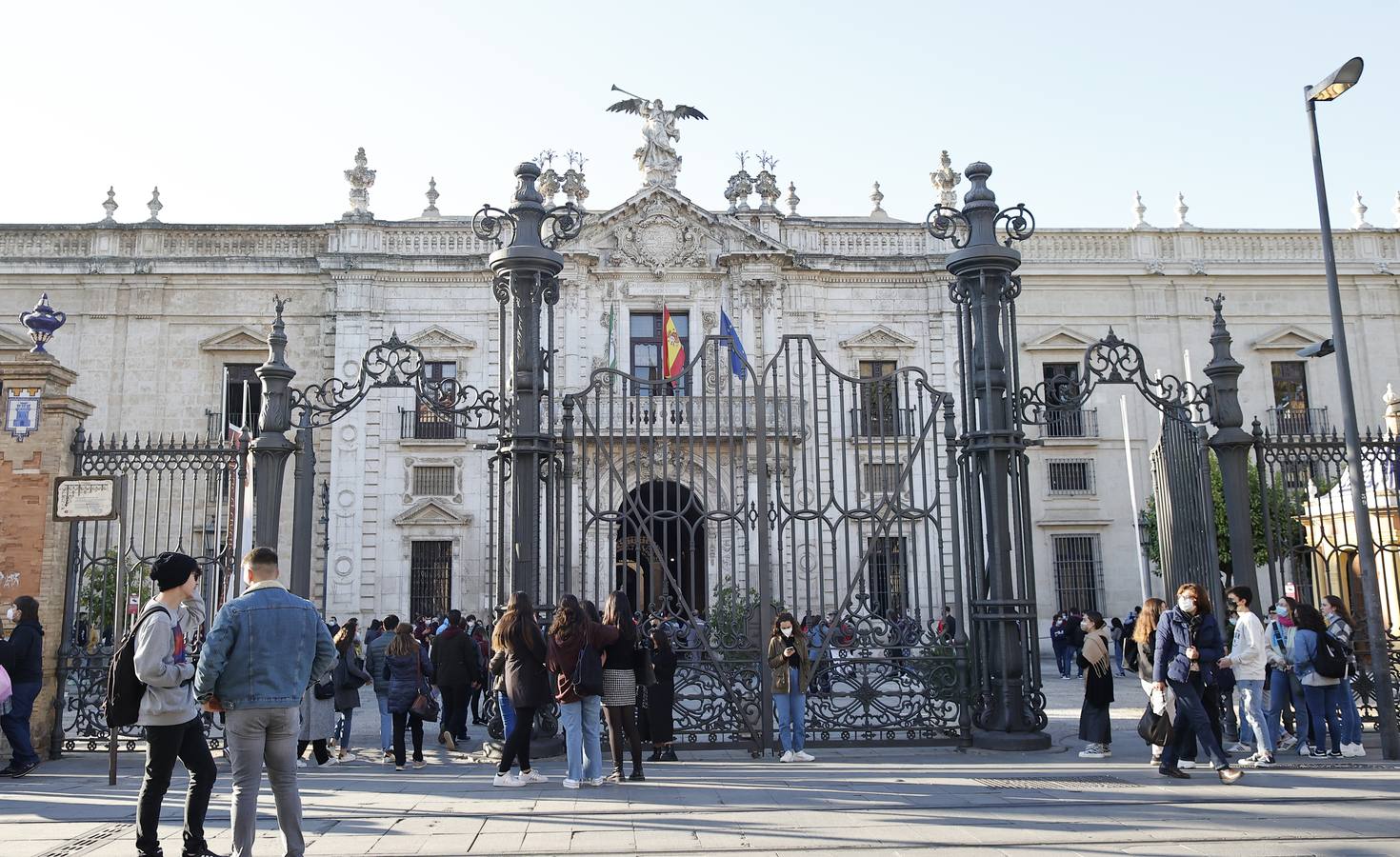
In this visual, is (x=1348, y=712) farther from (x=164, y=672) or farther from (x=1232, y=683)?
(x=164, y=672)

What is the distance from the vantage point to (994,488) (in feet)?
32.2

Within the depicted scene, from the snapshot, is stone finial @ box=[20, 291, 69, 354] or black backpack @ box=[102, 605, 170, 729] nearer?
black backpack @ box=[102, 605, 170, 729]

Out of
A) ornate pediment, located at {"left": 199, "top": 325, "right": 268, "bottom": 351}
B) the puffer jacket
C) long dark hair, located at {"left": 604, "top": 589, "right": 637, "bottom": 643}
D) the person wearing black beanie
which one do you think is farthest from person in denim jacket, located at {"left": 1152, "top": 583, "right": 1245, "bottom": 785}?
ornate pediment, located at {"left": 199, "top": 325, "right": 268, "bottom": 351}

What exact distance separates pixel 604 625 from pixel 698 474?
15.1 metres

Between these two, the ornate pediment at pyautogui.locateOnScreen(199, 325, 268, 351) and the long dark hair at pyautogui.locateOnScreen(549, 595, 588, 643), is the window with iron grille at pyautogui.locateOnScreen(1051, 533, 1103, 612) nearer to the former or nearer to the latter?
the ornate pediment at pyautogui.locateOnScreen(199, 325, 268, 351)

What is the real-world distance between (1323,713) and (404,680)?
27.1 feet

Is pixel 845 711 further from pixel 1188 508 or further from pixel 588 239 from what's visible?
pixel 588 239

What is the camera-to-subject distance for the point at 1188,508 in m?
11.1

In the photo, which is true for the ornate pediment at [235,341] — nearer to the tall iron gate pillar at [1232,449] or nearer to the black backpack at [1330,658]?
the tall iron gate pillar at [1232,449]

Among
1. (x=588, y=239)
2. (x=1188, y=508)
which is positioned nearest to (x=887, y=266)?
(x=588, y=239)

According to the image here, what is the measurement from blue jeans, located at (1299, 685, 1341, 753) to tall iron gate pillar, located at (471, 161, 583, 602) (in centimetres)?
685

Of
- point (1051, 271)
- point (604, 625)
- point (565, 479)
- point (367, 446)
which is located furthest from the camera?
point (1051, 271)

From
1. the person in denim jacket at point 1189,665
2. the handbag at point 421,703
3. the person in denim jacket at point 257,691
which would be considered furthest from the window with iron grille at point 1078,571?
the person in denim jacket at point 257,691

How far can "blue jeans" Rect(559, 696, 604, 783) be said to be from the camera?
8.45 metres
